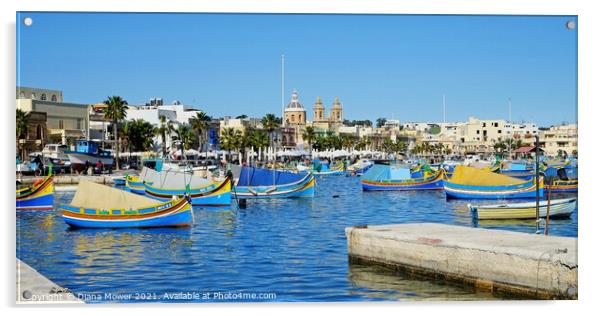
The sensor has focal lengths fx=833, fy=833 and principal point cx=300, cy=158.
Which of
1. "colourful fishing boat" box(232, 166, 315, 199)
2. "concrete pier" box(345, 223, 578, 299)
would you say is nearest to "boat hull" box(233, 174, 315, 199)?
"colourful fishing boat" box(232, 166, 315, 199)

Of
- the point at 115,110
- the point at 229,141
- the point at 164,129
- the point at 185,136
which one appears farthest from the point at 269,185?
the point at 229,141

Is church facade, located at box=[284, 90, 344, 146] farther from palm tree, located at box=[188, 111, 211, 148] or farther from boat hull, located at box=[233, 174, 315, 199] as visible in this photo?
boat hull, located at box=[233, 174, 315, 199]

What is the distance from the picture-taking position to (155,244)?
22312 millimetres

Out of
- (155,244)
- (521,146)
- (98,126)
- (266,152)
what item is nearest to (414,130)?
(266,152)

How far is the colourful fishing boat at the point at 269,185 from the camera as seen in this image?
4141 cm

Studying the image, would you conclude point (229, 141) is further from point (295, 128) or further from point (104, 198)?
point (104, 198)

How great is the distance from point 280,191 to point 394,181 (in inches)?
521

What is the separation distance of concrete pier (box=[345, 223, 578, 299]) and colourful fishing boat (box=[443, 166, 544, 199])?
82.1 feet

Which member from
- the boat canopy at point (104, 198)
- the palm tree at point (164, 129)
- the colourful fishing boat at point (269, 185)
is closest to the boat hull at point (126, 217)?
the boat canopy at point (104, 198)

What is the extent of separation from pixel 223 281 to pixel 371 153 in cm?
9933

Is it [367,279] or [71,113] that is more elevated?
[71,113]

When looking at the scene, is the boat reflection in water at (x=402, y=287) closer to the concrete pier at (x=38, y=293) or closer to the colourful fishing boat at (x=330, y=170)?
the concrete pier at (x=38, y=293)

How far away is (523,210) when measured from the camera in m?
27.4

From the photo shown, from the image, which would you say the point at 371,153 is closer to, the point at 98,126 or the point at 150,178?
the point at 98,126
